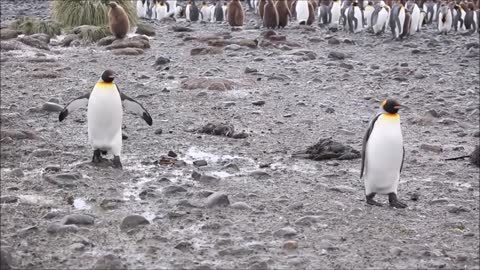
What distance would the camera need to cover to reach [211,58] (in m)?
11.0

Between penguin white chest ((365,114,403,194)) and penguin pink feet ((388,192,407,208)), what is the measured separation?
3cm

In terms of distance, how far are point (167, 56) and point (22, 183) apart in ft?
21.1

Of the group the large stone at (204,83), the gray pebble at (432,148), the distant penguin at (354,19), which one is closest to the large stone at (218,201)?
the gray pebble at (432,148)

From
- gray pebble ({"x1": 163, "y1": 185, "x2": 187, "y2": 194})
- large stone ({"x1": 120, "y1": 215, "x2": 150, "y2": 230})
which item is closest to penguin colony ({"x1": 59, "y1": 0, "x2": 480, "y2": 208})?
gray pebble ({"x1": 163, "y1": 185, "x2": 187, "y2": 194})

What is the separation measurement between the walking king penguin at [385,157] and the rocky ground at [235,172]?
0.14 meters

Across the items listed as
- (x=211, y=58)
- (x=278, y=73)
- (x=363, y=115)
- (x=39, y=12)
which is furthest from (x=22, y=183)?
(x=39, y=12)

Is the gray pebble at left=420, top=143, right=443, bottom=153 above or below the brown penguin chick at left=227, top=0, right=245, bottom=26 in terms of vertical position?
below

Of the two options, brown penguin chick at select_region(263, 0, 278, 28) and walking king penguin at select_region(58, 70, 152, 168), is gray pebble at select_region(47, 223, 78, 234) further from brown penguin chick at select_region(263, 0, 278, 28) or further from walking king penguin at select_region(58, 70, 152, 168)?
brown penguin chick at select_region(263, 0, 278, 28)

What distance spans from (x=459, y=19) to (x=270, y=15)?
452 centimetres

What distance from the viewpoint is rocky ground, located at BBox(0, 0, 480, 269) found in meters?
3.92

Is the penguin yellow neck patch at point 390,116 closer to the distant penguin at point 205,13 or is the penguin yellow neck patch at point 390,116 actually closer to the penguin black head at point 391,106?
the penguin black head at point 391,106

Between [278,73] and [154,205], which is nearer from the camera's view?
[154,205]

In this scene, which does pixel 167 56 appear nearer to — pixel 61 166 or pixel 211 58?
pixel 211 58

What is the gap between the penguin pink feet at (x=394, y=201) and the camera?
4.80 metres
